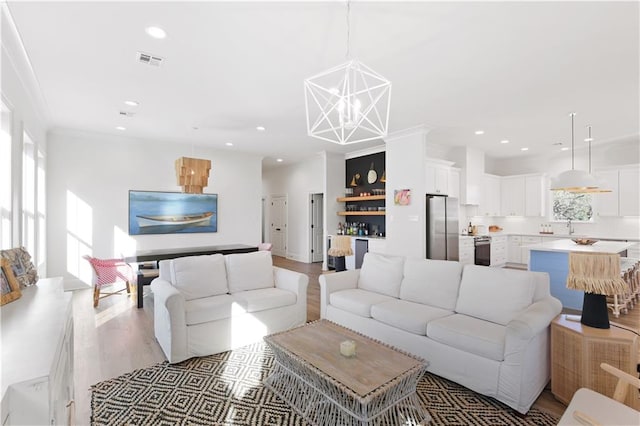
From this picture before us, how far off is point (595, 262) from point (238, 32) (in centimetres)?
318

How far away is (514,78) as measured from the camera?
3500 mm

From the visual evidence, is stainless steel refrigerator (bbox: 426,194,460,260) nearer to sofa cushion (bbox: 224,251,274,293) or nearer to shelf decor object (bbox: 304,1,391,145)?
shelf decor object (bbox: 304,1,391,145)

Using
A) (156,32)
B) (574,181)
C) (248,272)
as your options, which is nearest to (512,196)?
(574,181)

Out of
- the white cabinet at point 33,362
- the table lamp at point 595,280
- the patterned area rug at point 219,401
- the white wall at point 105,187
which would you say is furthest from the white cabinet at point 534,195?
the white cabinet at point 33,362

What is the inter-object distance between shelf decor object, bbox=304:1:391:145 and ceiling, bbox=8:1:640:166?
0.19 meters

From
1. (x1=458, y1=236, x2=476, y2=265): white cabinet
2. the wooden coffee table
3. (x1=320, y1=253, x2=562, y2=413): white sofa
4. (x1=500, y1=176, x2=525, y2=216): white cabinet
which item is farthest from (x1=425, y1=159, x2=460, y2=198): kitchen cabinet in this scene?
the wooden coffee table

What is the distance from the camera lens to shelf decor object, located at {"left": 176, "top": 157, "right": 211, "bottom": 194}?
4637mm

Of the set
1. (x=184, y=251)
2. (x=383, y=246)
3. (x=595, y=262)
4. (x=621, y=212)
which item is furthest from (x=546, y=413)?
(x=621, y=212)

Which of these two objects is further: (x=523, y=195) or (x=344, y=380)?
(x=523, y=195)

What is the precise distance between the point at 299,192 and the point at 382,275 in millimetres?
5832

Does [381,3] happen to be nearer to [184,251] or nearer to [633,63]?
[633,63]

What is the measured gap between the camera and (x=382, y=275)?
3654 mm

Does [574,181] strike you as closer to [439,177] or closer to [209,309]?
[439,177]

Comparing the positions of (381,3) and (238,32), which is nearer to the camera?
(381,3)
